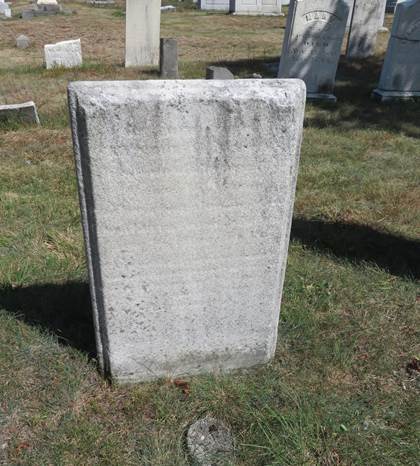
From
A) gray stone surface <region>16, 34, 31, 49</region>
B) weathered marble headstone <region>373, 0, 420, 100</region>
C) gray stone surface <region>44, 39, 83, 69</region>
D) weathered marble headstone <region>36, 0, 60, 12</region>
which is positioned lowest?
gray stone surface <region>16, 34, 31, 49</region>

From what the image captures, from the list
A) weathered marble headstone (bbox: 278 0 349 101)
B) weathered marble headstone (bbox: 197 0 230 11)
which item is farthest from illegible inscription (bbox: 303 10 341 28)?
weathered marble headstone (bbox: 197 0 230 11)

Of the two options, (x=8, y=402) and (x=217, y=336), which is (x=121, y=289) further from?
(x=8, y=402)

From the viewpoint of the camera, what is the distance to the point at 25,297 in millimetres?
2891

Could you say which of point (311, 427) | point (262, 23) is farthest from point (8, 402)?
point (262, 23)

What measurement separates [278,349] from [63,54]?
910cm

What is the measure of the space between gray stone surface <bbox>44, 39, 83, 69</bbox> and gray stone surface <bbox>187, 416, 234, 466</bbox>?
931cm

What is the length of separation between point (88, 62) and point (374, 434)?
10.4 m

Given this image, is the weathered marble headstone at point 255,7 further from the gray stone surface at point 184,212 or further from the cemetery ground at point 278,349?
the gray stone surface at point 184,212

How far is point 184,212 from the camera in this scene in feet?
6.45

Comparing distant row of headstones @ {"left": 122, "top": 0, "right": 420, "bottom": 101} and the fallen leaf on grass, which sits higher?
distant row of headstones @ {"left": 122, "top": 0, "right": 420, "bottom": 101}

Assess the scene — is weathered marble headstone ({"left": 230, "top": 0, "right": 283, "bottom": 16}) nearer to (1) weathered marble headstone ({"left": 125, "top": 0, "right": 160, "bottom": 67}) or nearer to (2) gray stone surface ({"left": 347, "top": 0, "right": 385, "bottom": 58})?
(2) gray stone surface ({"left": 347, "top": 0, "right": 385, "bottom": 58})

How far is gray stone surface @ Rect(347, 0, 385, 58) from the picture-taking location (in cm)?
1096

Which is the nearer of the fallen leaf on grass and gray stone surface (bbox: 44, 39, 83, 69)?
the fallen leaf on grass

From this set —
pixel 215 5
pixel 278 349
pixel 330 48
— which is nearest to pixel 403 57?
pixel 330 48
